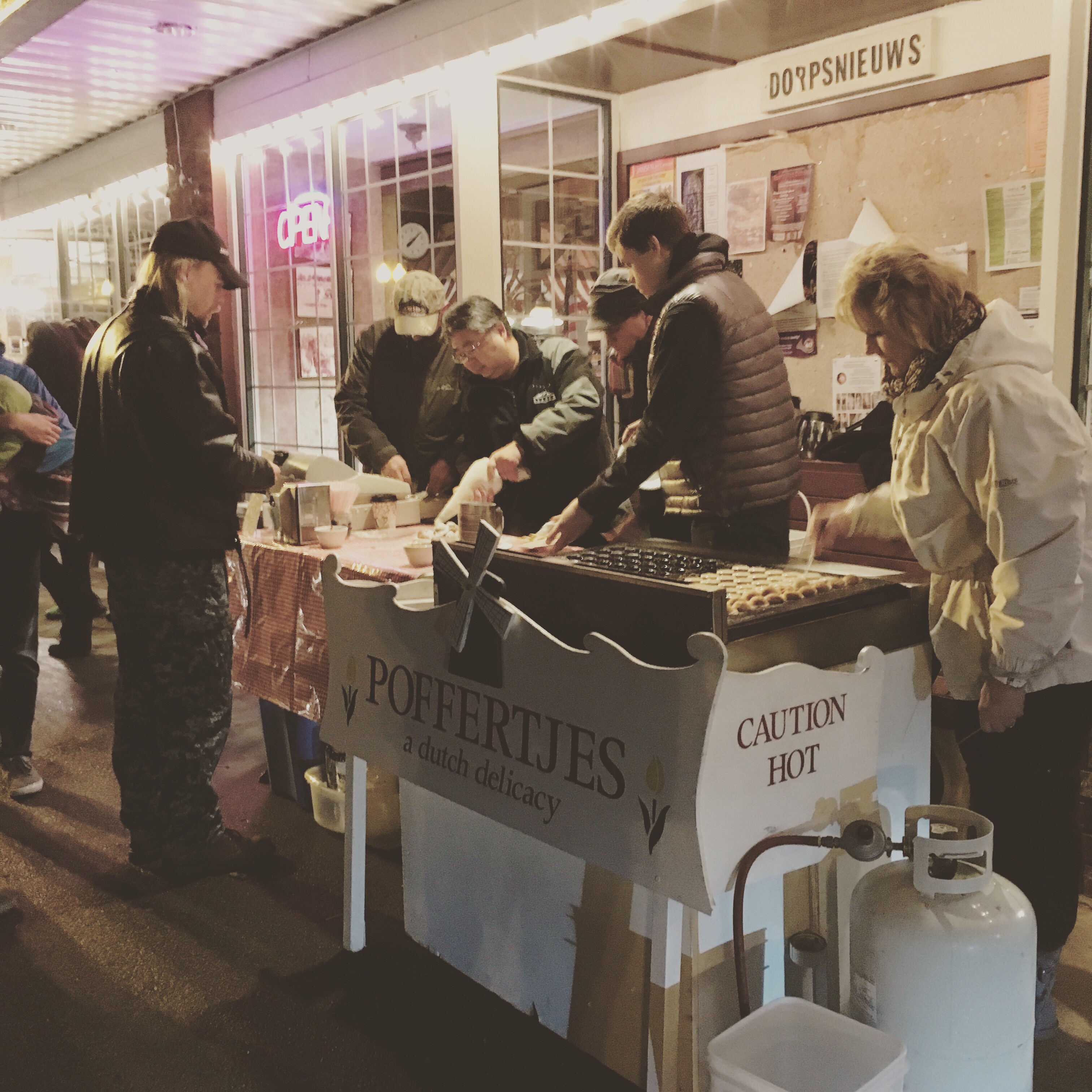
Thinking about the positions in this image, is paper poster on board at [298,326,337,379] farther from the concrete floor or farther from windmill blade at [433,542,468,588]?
windmill blade at [433,542,468,588]

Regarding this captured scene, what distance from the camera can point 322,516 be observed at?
3.63 m

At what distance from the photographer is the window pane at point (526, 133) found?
506 cm

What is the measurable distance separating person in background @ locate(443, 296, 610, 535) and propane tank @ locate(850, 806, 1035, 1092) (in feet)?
6.90

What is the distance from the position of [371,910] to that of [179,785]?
26.9 inches

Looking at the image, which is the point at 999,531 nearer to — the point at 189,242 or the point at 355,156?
the point at 189,242

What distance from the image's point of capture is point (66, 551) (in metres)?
5.92

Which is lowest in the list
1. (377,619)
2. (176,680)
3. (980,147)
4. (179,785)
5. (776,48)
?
(179,785)

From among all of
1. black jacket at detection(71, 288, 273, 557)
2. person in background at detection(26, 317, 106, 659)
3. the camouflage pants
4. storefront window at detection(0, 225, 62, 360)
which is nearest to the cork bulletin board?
black jacket at detection(71, 288, 273, 557)

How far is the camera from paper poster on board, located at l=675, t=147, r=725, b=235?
4.90 metres

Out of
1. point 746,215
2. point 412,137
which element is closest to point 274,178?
point 412,137

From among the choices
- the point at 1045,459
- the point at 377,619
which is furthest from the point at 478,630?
the point at 1045,459

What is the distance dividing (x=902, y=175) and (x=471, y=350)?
1864mm

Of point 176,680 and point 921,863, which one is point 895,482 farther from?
point 176,680

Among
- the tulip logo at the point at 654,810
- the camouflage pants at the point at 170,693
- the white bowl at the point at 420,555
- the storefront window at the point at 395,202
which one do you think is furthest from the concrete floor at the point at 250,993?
the storefront window at the point at 395,202
